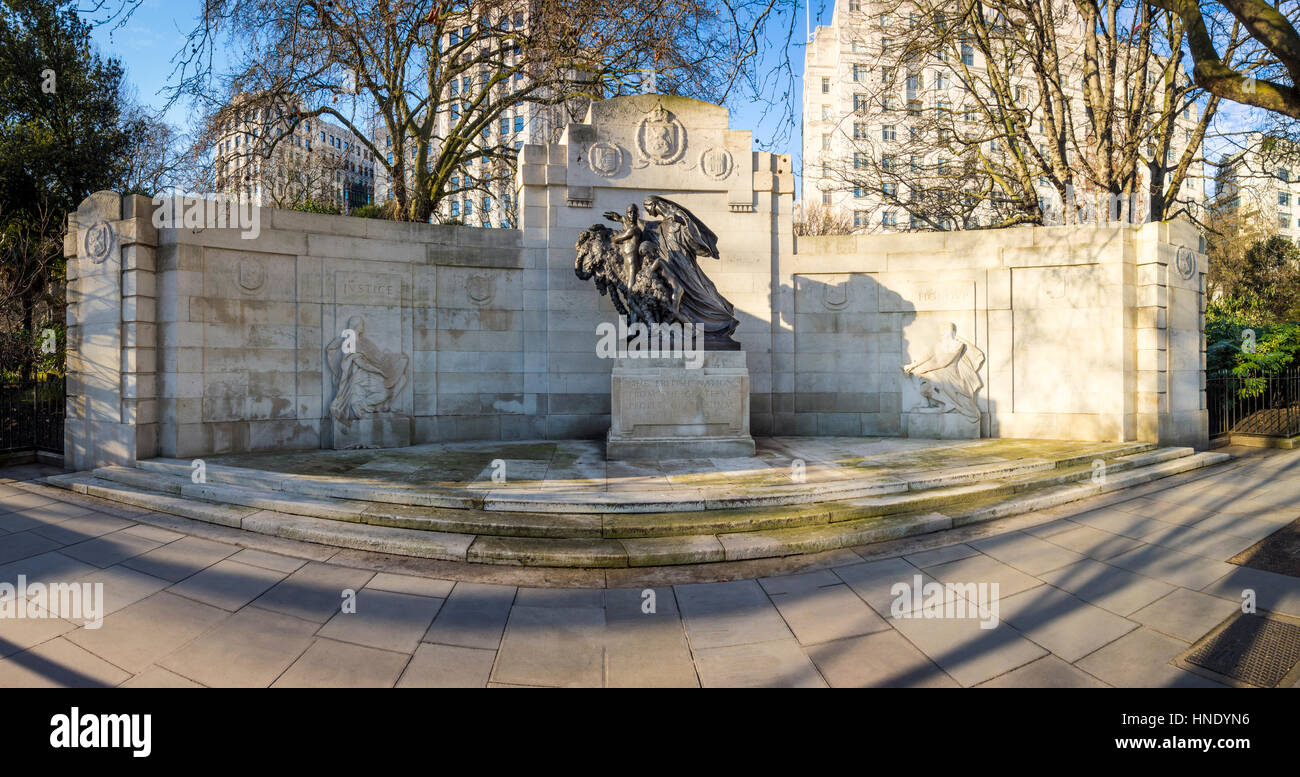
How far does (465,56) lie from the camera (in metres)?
19.4

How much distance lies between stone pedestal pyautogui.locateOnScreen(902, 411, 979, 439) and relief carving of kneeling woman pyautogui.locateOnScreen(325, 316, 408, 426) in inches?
402

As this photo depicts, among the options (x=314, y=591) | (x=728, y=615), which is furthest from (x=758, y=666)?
(x=314, y=591)

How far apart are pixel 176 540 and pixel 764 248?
10.5m

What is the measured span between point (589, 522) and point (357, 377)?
6343 millimetres

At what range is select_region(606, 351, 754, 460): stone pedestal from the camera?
905cm

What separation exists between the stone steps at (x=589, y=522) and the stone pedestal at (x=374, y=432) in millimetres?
2444

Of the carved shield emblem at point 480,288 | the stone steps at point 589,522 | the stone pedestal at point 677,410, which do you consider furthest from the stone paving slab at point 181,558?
the carved shield emblem at point 480,288

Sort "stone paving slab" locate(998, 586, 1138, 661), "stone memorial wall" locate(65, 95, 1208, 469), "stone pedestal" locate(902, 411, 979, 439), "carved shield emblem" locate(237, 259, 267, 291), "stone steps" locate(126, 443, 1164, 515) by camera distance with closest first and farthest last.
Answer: "stone paving slab" locate(998, 586, 1138, 661) < "stone steps" locate(126, 443, 1164, 515) < "stone memorial wall" locate(65, 95, 1208, 469) < "carved shield emblem" locate(237, 259, 267, 291) < "stone pedestal" locate(902, 411, 979, 439)

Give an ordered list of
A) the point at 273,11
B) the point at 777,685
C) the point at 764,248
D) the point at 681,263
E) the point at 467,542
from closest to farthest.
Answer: the point at 777,685, the point at 467,542, the point at 681,263, the point at 764,248, the point at 273,11

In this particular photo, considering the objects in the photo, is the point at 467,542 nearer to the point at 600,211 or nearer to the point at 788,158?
the point at 600,211

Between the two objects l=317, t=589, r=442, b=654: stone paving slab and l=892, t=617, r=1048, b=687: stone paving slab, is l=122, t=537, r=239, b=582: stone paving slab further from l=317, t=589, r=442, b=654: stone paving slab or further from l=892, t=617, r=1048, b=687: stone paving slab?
l=892, t=617, r=1048, b=687: stone paving slab

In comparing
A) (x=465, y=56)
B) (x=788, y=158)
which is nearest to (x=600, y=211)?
(x=788, y=158)

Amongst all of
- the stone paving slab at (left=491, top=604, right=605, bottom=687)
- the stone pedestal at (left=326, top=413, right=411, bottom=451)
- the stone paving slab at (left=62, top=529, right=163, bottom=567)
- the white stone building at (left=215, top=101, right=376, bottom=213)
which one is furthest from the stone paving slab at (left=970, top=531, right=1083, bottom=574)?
the white stone building at (left=215, top=101, right=376, bottom=213)

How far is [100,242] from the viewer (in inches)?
347
